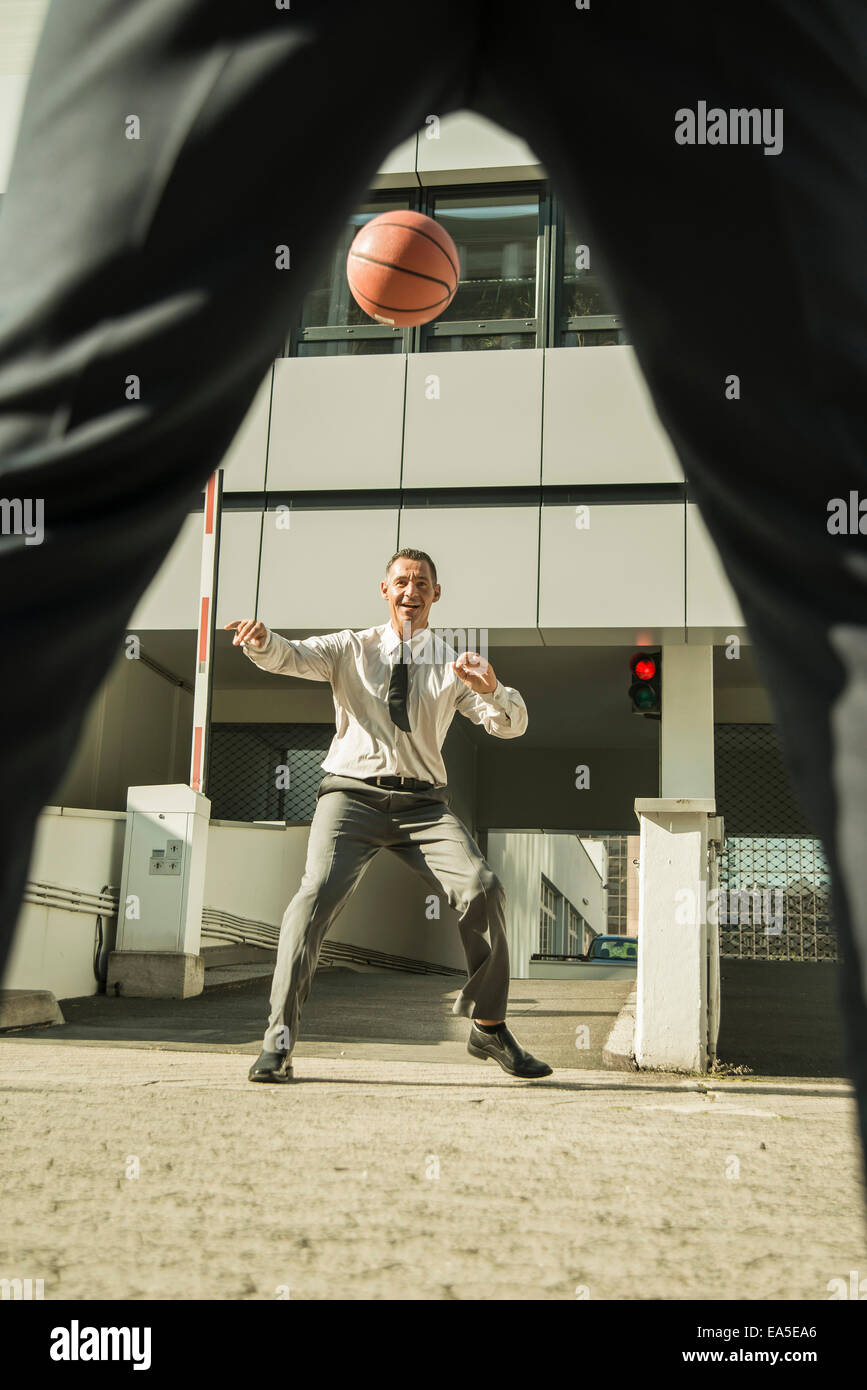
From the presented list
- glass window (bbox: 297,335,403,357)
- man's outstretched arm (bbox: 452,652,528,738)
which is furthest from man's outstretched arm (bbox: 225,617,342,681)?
glass window (bbox: 297,335,403,357)

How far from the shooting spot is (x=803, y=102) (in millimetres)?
867

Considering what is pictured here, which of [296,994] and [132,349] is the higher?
[132,349]

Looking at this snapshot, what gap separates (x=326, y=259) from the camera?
960mm

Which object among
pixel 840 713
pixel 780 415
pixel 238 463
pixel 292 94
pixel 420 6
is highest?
pixel 238 463

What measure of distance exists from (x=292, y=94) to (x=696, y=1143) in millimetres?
2518

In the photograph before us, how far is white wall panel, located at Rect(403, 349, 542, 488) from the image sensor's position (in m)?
14.0

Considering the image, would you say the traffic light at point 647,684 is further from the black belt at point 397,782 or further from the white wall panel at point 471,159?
the black belt at point 397,782

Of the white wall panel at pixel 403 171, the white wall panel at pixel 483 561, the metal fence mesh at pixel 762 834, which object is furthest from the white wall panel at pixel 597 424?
the metal fence mesh at pixel 762 834

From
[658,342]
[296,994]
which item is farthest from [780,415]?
[296,994]

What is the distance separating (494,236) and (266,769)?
858cm

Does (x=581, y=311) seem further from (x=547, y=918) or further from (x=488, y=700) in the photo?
(x=547, y=918)

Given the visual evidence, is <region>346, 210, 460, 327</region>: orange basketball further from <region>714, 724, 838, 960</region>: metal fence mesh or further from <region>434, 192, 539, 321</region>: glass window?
<region>714, 724, 838, 960</region>: metal fence mesh
